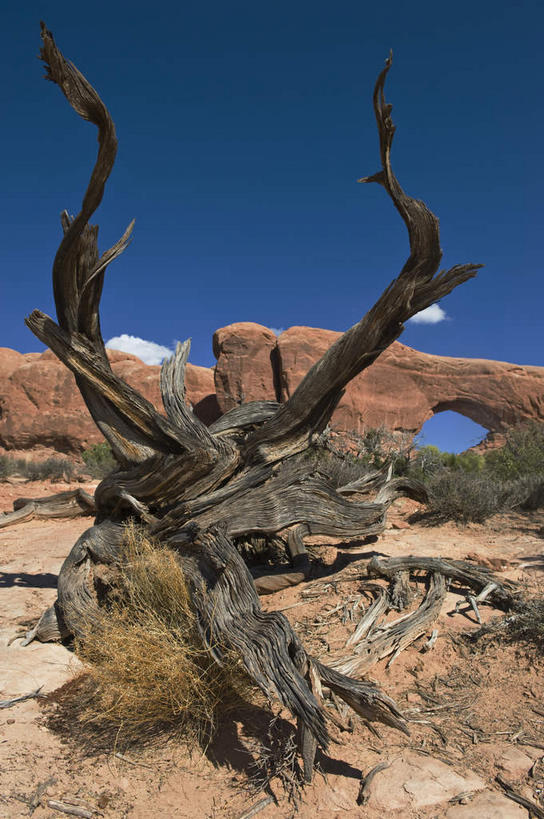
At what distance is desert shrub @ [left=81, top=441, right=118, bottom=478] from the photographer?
704 inches

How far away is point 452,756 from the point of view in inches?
109

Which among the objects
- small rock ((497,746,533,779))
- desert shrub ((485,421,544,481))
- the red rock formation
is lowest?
small rock ((497,746,533,779))

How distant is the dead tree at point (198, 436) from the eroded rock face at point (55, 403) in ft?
75.2

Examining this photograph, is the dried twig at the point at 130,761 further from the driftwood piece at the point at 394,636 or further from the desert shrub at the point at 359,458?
the desert shrub at the point at 359,458

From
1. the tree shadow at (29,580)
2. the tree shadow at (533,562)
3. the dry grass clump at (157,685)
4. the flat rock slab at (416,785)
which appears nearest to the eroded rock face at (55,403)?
the tree shadow at (29,580)

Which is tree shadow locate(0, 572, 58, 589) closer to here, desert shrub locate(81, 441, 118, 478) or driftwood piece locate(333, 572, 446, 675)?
driftwood piece locate(333, 572, 446, 675)

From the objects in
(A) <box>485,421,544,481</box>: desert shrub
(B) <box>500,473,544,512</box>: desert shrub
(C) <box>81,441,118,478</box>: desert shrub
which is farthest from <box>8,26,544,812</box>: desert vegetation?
(C) <box>81,441,118,478</box>: desert shrub

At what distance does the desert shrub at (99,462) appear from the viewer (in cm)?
1789

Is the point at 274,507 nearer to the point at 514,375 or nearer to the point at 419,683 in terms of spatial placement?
the point at 419,683

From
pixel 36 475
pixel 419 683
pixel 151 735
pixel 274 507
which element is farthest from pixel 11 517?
pixel 36 475

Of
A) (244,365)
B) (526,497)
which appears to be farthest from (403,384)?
(526,497)

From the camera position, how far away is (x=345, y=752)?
9.39ft

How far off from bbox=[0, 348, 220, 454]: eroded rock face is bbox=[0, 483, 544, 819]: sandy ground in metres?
24.1

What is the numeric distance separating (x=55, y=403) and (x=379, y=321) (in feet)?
93.5
